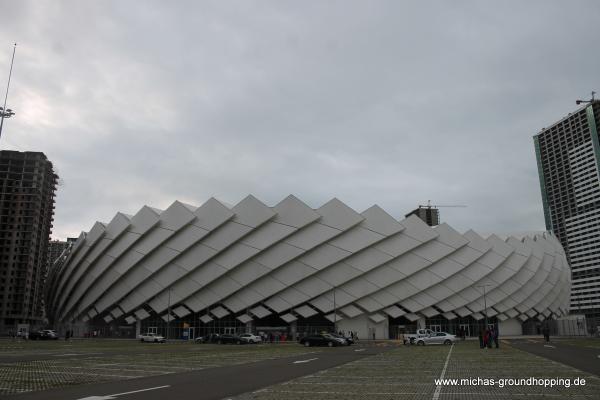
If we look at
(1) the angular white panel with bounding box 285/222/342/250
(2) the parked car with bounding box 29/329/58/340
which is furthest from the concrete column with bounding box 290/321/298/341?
(2) the parked car with bounding box 29/329/58/340

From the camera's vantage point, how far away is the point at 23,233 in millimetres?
106438

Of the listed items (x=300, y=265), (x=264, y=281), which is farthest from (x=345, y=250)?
(x=264, y=281)

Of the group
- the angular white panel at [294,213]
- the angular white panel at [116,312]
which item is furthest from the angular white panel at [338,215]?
the angular white panel at [116,312]

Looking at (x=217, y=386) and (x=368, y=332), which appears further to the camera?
(x=368, y=332)

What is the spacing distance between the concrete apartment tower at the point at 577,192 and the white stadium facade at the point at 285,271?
280 feet

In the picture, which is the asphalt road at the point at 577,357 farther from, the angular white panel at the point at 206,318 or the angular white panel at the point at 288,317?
the angular white panel at the point at 206,318

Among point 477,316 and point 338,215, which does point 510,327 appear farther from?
point 338,215

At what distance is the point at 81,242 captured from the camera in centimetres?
7044

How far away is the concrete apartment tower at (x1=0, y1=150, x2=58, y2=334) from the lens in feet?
332

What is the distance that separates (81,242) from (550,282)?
7528 centimetres

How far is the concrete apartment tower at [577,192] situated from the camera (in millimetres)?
131875

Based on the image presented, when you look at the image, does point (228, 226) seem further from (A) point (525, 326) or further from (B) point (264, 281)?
(A) point (525, 326)

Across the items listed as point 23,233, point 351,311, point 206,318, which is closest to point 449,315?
point 351,311

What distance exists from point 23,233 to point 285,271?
253 feet
